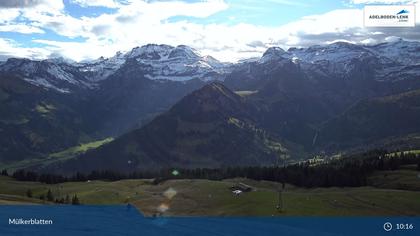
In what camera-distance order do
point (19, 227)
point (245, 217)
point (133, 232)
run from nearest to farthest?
point (19, 227), point (133, 232), point (245, 217)

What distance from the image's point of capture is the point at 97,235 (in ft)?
354

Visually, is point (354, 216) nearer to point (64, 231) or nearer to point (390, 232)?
point (390, 232)

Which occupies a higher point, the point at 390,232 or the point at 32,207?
the point at 32,207

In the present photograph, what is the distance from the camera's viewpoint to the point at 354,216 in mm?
198750

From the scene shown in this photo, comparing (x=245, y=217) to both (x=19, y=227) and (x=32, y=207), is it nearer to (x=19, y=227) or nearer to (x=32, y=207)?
(x=32, y=207)

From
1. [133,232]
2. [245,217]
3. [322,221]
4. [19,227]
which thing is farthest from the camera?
[245,217]

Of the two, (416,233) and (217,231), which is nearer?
(217,231)

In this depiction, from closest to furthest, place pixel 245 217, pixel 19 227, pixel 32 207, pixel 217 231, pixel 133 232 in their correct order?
1. pixel 19 227
2. pixel 133 232
3. pixel 217 231
4. pixel 32 207
5. pixel 245 217

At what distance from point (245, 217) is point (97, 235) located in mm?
93691

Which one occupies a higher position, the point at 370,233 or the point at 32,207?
the point at 32,207

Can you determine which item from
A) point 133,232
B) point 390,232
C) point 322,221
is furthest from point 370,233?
point 133,232

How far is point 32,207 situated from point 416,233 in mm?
103417

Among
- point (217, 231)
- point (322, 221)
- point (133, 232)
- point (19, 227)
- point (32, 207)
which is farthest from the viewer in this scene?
point (322, 221)

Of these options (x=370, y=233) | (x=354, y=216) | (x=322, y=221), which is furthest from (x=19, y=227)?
(x=354, y=216)
